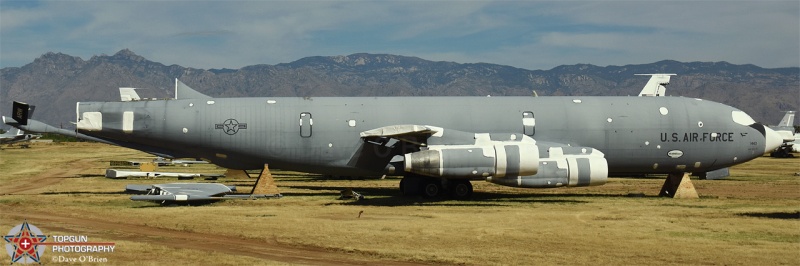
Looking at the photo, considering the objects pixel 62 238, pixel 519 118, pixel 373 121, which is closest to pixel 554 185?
pixel 519 118

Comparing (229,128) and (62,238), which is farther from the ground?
(229,128)

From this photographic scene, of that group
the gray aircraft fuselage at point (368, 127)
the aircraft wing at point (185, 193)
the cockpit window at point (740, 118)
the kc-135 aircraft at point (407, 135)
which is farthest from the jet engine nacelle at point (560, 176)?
the aircraft wing at point (185, 193)

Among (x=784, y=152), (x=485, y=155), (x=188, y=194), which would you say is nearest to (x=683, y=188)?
(x=485, y=155)

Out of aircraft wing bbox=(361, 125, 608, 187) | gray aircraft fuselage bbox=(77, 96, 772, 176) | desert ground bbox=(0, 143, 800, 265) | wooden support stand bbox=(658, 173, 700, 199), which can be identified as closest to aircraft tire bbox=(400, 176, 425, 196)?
desert ground bbox=(0, 143, 800, 265)

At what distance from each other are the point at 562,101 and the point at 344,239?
41.8 feet

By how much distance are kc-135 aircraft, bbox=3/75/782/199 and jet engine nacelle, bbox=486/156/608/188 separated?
29 cm

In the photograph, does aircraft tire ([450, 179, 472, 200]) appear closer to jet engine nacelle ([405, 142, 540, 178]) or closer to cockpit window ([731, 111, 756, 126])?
jet engine nacelle ([405, 142, 540, 178])

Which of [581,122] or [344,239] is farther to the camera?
[581,122]

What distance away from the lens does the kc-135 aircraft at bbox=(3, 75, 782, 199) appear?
2625 centimetres

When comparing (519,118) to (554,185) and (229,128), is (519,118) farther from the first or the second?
(229,128)

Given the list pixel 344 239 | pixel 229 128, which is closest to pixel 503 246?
pixel 344 239

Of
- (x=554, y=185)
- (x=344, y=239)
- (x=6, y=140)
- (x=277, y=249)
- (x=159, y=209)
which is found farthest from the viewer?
(x=6, y=140)

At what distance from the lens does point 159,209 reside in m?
23.5

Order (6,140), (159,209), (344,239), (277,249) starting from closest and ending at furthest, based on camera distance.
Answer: (277,249), (344,239), (159,209), (6,140)
